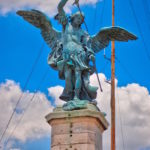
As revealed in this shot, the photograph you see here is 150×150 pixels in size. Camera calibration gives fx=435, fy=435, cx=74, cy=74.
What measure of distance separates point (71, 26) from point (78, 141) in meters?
3.82

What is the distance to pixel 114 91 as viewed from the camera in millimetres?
A: 23125

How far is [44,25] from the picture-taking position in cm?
1408

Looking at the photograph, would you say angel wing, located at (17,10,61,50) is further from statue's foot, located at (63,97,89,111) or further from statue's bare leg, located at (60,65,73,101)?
statue's foot, located at (63,97,89,111)

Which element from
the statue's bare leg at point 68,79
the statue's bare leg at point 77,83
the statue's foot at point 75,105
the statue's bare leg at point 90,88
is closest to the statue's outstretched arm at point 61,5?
the statue's bare leg at point 68,79

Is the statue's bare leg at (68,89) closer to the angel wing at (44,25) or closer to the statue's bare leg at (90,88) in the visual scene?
the statue's bare leg at (90,88)

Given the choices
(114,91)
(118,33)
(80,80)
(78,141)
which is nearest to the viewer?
(78,141)

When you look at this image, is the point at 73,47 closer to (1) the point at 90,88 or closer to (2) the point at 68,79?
(2) the point at 68,79

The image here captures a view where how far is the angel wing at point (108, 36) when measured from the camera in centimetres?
1393

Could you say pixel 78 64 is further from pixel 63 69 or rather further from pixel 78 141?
pixel 78 141

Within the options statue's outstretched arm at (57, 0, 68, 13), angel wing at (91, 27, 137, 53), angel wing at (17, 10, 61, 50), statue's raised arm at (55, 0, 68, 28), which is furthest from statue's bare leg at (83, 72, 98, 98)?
statue's outstretched arm at (57, 0, 68, 13)

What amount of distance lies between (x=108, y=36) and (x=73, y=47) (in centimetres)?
134

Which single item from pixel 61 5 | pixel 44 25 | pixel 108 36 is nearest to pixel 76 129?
pixel 108 36

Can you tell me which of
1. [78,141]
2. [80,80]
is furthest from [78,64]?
[78,141]

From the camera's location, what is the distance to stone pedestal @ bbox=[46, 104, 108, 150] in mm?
12086
